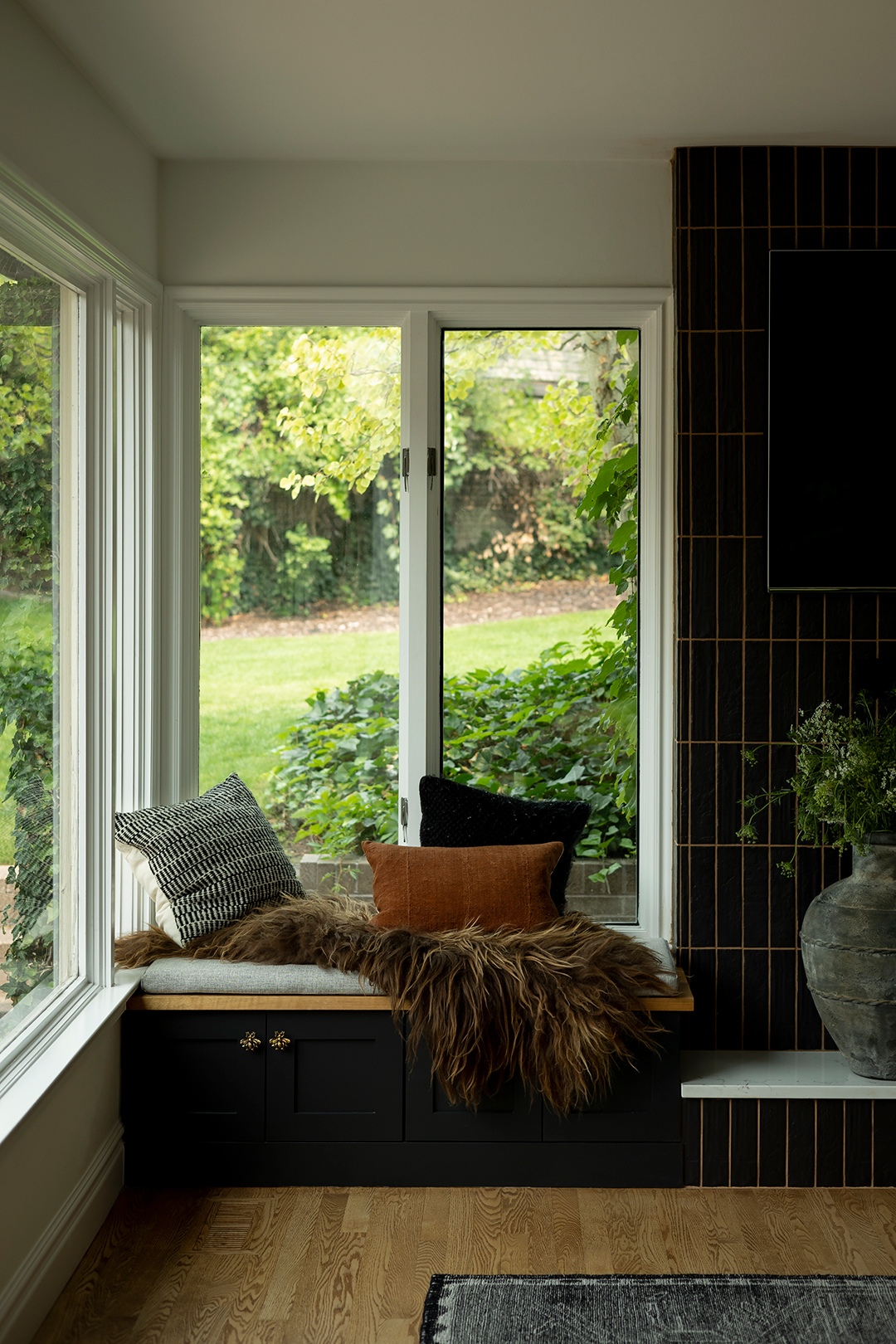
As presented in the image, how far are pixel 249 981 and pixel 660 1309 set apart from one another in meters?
1.18

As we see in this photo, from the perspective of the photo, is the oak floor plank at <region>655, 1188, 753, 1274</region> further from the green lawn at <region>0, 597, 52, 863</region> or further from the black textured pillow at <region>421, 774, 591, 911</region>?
the green lawn at <region>0, 597, 52, 863</region>

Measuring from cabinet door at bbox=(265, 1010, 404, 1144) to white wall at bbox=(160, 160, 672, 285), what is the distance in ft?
6.79

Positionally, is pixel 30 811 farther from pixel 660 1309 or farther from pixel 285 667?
pixel 660 1309

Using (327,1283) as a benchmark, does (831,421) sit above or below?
above

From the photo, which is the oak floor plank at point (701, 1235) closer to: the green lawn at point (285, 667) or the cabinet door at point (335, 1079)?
the cabinet door at point (335, 1079)

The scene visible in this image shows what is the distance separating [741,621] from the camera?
290cm

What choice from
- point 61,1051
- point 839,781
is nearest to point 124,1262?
point 61,1051

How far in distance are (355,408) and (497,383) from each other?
435 millimetres

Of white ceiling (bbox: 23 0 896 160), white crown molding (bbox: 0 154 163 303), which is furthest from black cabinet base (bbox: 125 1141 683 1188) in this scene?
white ceiling (bbox: 23 0 896 160)

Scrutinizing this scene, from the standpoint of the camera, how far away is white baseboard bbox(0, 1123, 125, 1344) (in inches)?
77.2

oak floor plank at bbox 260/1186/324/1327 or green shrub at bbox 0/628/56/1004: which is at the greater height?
green shrub at bbox 0/628/56/1004

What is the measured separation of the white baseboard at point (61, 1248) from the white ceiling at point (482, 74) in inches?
101

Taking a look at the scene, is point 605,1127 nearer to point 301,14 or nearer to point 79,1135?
point 79,1135

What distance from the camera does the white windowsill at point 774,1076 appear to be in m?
2.62
